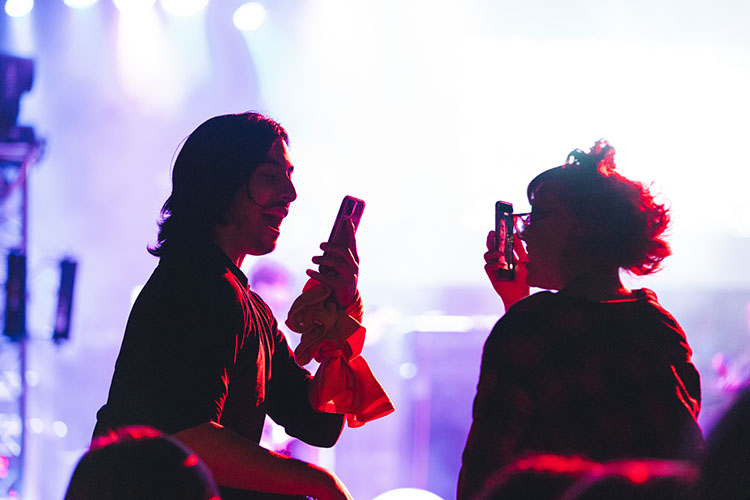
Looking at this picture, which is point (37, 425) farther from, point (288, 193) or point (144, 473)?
point (144, 473)

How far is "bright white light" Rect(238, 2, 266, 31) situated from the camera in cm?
478

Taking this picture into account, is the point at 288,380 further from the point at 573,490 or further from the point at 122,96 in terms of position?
the point at 122,96

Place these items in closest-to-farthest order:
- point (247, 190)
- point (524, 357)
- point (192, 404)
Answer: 1. point (192, 404)
2. point (524, 357)
3. point (247, 190)

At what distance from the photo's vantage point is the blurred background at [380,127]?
4.66m

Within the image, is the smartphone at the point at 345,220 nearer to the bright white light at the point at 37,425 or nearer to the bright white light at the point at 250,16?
the bright white light at the point at 250,16

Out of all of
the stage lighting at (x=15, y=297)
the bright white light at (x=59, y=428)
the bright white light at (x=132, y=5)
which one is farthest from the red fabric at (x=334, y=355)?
the bright white light at (x=59, y=428)

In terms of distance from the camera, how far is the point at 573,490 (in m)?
0.58

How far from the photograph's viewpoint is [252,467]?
93 centimetres

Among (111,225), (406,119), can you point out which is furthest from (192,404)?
(111,225)

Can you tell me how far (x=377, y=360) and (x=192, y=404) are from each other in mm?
4174

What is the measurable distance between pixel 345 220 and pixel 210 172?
0.23 m

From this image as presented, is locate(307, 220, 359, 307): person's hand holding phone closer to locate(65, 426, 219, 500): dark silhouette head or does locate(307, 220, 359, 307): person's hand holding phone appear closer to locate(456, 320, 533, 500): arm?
locate(456, 320, 533, 500): arm

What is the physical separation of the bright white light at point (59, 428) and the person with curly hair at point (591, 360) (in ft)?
14.7

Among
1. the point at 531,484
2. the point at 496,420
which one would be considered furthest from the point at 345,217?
the point at 531,484
